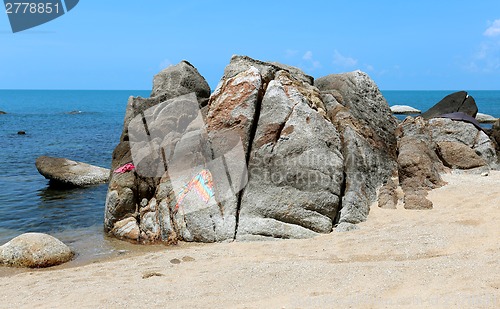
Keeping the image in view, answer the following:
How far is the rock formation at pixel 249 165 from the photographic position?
12.0 meters

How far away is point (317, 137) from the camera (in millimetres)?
12633

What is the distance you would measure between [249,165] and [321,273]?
15.5ft

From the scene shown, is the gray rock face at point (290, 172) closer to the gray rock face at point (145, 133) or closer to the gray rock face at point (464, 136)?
the gray rock face at point (145, 133)

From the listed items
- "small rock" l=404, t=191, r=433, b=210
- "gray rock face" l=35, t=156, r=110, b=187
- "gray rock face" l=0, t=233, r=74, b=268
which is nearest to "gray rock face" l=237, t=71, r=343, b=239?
"small rock" l=404, t=191, r=433, b=210

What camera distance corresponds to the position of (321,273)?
8.23 m

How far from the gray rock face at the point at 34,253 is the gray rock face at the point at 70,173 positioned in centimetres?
1035

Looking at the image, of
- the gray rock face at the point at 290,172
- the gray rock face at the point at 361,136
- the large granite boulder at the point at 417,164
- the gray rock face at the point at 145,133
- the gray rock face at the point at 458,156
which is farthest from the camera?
the gray rock face at the point at 458,156

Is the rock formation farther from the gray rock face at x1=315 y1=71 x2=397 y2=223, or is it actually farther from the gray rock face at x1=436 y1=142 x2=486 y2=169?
the gray rock face at x1=436 y1=142 x2=486 y2=169

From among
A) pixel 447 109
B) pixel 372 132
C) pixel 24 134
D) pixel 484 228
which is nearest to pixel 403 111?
pixel 447 109

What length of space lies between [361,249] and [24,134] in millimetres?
46749

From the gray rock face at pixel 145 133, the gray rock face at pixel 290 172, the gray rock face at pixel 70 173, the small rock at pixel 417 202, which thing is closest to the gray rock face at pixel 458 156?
the small rock at pixel 417 202

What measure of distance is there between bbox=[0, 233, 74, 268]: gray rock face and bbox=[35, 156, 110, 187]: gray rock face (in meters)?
10.3

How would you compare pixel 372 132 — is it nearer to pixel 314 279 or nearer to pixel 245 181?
pixel 245 181

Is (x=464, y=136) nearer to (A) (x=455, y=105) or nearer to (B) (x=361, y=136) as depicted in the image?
(B) (x=361, y=136)
